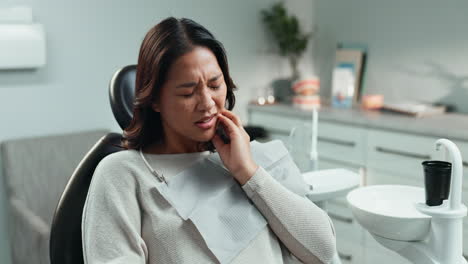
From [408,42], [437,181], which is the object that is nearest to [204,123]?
[437,181]

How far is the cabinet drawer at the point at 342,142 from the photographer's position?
9.35 ft

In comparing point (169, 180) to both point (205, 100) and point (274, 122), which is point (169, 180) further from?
point (274, 122)

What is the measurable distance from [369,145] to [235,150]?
1.68m

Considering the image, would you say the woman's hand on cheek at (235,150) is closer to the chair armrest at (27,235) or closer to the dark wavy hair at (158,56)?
the dark wavy hair at (158,56)

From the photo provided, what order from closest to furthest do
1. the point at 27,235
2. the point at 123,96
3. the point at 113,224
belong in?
the point at 113,224
the point at 123,96
the point at 27,235

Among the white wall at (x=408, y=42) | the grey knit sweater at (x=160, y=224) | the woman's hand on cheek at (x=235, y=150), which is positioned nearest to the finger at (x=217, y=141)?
the woman's hand on cheek at (x=235, y=150)

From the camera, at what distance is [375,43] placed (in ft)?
11.0

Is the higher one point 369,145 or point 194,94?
point 194,94

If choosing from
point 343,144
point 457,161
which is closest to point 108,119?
point 343,144

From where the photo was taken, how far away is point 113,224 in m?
1.21

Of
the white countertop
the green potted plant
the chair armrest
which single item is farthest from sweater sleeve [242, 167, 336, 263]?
the green potted plant

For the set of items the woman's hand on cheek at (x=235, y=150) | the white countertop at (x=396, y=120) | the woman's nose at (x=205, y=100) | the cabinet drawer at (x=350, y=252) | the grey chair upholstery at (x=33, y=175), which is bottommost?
the cabinet drawer at (x=350, y=252)

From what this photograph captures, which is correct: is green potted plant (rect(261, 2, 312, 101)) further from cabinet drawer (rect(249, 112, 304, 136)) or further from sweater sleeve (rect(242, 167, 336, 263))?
sweater sleeve (rect(242, 167, 336, 263))

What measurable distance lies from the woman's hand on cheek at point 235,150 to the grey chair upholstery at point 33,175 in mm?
1327
